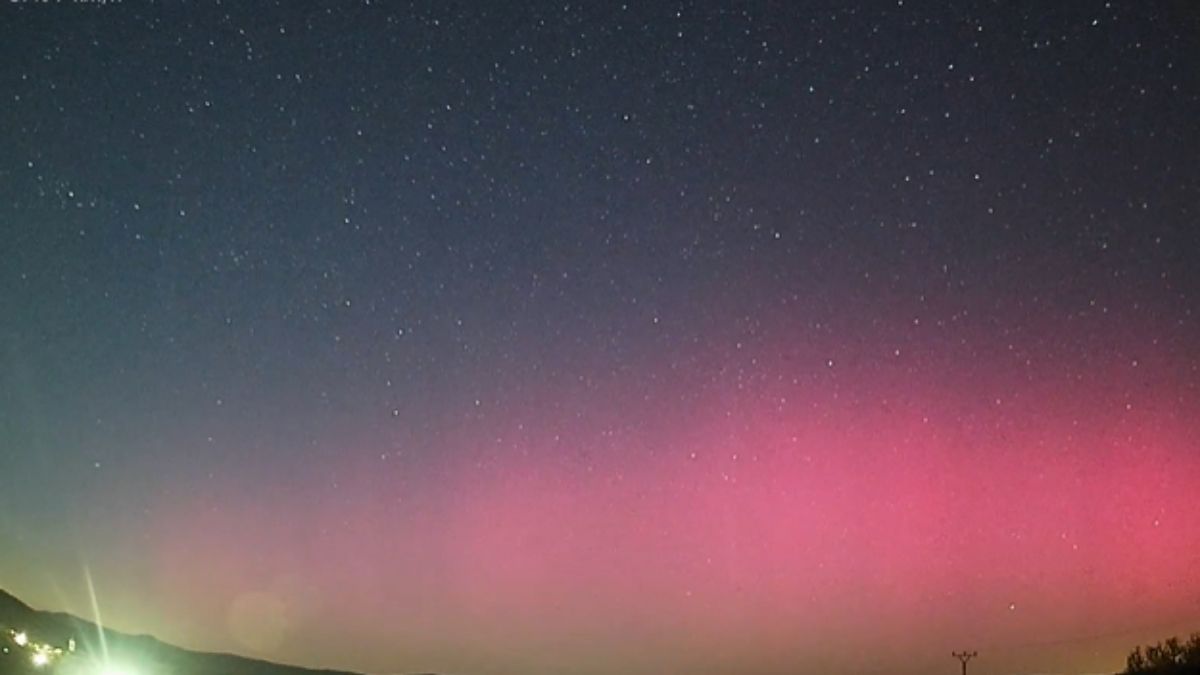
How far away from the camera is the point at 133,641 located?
134125 mm

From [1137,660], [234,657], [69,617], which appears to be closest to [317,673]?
[234,657]

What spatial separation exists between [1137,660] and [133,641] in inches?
4549

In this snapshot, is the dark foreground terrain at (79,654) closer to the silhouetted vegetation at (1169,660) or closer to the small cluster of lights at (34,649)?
the small cluster of lights at (34,649)

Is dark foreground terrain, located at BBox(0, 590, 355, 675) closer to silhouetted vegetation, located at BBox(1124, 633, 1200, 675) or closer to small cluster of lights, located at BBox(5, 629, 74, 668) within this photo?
small cluster of lights, located at BBox(5, 629, 74, 668)

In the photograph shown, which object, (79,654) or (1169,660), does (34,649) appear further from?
(1169,660)

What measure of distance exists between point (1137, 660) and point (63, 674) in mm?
56136

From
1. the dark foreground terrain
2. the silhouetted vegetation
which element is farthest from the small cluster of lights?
the silhouetted vegetation

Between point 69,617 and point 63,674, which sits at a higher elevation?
point 69,617

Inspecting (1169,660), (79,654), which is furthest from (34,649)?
(1169,660)

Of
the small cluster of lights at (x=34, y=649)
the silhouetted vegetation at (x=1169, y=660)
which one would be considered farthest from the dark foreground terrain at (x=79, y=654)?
the silhouetted vegetation at (x=1169, y=660)

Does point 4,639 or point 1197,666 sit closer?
point 4,639

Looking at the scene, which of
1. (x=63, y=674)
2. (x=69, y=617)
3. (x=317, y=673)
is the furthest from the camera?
(x=317, y=673)

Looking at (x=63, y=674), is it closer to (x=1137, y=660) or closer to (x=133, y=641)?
(x=1137, y=660)

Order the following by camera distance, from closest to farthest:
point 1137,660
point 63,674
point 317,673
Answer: point 63,674 → point 1137,660 → point 317,673
